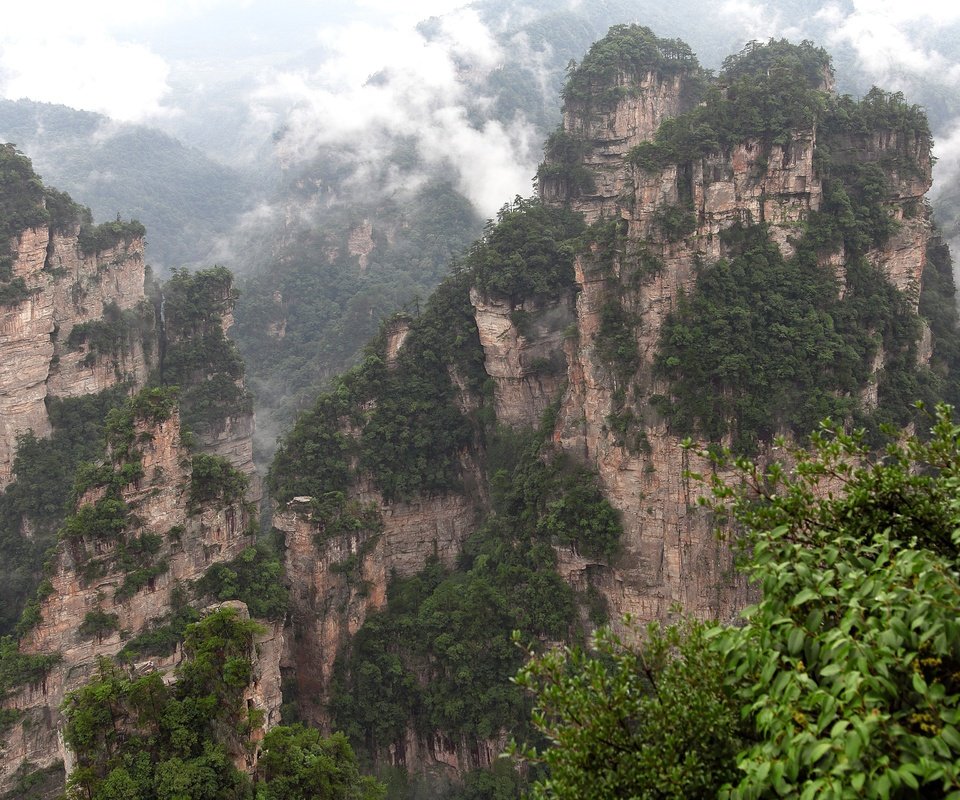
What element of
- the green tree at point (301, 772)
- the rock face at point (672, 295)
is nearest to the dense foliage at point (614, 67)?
the rock face at point (672, 295)

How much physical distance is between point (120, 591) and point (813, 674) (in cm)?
2352

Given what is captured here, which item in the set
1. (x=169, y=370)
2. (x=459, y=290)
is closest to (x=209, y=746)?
(x=459, y=290)

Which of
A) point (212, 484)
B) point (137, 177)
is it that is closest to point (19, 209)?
point (212, 484)

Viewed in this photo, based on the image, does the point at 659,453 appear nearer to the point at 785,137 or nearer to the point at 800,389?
the point at 800,389

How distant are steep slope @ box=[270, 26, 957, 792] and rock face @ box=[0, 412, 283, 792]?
4.62m

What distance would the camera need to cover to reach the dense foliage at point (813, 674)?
588cm

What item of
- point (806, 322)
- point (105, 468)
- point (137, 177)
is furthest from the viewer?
point (137, 177)

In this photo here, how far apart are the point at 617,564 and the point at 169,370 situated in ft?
86.3

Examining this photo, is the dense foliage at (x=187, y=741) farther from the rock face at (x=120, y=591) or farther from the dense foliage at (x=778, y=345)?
the dense foliage at (x=778, y=345)

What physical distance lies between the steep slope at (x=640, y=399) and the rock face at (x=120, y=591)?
15.2 ft

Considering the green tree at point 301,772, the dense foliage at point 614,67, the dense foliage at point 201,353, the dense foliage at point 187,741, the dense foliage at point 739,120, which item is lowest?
the green tree at point 301,772

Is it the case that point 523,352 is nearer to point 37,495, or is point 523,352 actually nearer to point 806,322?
point 806,322

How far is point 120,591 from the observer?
25.8 m

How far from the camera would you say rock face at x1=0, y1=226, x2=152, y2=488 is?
36.0 meters
